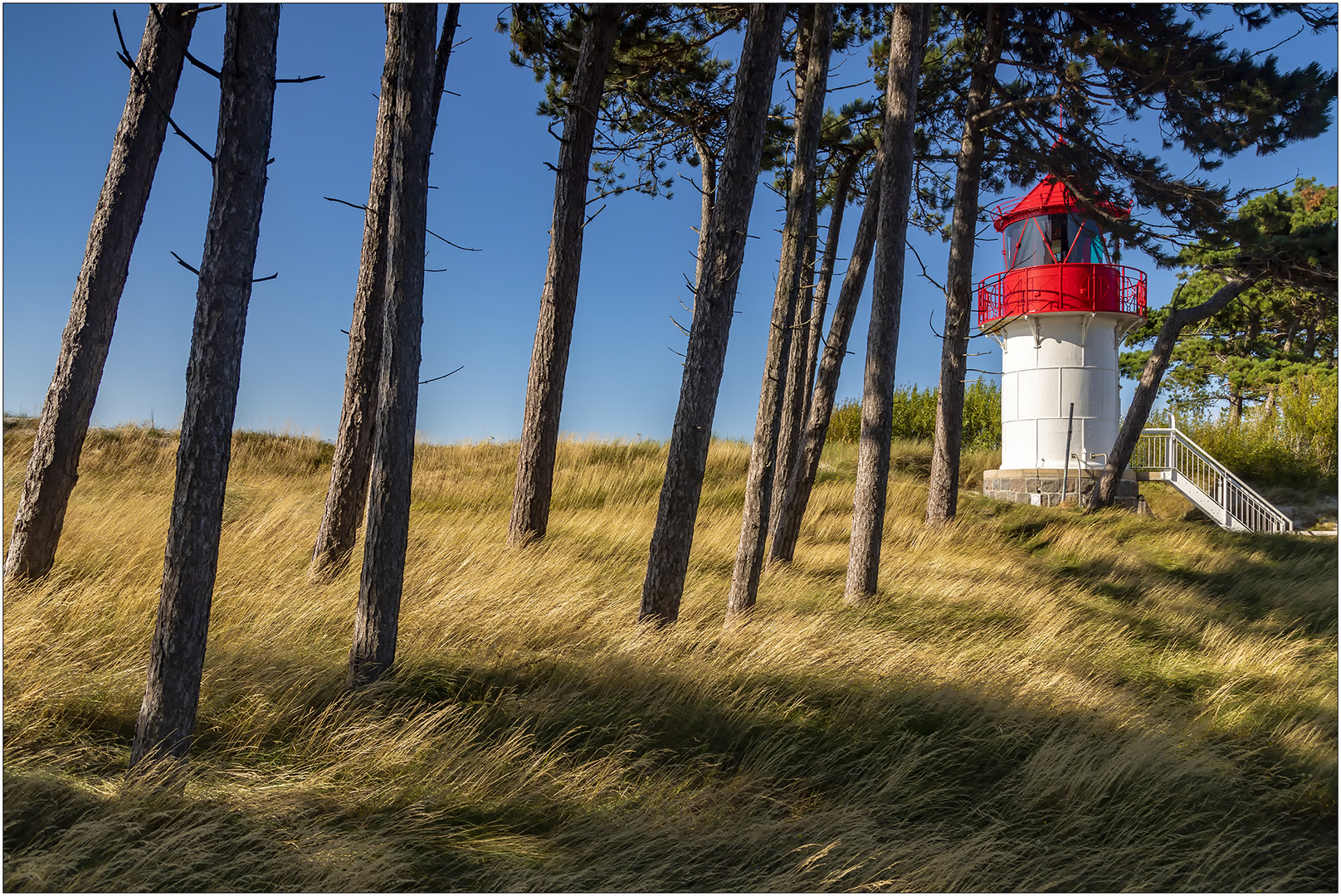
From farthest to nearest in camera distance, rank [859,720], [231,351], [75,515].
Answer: [75,515], [859,720], [231,351]

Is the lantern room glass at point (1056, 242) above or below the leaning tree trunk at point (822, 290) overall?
above

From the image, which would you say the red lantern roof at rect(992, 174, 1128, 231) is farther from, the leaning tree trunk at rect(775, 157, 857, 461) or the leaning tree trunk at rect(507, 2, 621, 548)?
the leaning tree trunk at rect(507, 2, 621, 548)

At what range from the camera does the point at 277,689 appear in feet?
13.2

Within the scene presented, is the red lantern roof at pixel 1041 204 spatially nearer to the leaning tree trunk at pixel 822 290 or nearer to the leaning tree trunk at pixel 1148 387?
the leaning tree trunk at pixel 1148 387

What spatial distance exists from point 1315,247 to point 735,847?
11.9 meters

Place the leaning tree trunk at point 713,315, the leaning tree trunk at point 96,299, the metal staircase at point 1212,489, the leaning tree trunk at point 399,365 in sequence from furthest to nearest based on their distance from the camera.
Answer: the metal staircase at point 1212,489 < the leaning tree trunk at point 713,315 < the leaning tree trunk at point 96,299 < the leaning tree trunk at point 399,365

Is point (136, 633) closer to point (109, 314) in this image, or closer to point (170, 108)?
point (109, 314)

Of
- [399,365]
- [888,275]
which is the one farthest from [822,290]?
[399,365]

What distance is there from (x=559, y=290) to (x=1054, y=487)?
12434 mm

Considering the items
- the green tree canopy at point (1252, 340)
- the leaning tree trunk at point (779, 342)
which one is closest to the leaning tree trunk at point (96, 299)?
the leaning tree trunk at point (779, 342)

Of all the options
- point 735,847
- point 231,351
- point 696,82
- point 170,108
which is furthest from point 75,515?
point 696,82

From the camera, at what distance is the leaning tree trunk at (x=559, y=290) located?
29.1 ft

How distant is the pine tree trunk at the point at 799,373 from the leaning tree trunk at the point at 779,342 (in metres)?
0.93

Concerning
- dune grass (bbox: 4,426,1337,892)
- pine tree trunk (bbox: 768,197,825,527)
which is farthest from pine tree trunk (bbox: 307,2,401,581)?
pine tree trunk (bbox: 768,197,825,527)
